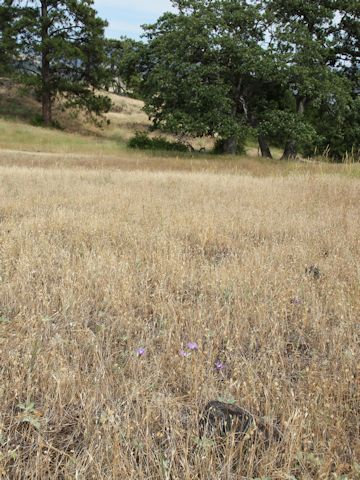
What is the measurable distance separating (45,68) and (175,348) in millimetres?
35051

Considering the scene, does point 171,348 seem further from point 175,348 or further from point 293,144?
point 293,144

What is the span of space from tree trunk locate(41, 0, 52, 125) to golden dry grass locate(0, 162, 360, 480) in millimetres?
30338

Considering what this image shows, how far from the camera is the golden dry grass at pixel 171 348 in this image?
1.58m

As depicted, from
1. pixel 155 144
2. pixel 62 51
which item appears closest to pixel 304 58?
pixel 155 144

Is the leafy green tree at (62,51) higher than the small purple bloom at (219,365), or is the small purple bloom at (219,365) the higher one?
the leafy green tree at (62,51)

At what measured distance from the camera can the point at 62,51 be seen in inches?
1162

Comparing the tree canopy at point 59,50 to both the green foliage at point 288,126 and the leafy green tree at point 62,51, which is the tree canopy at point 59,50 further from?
the green foliage at point 288,126

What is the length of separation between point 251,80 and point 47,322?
21722mm

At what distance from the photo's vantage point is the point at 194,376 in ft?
6.71

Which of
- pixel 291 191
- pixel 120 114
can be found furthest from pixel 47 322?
pixel 120 114

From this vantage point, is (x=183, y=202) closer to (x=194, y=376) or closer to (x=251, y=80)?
→ (x=194, y=376)

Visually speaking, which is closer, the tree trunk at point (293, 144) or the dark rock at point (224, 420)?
the dark rock at point (224, 420)

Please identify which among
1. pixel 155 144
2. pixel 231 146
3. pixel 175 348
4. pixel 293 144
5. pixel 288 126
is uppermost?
pixel 288 126

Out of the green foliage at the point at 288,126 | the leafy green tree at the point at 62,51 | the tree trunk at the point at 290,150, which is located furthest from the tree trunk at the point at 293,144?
the leafy green tree at the point at 62,51
